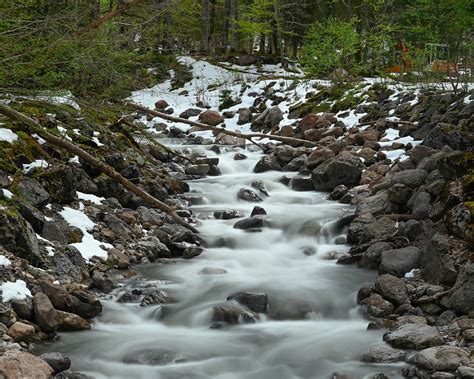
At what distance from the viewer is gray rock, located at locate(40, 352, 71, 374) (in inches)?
195

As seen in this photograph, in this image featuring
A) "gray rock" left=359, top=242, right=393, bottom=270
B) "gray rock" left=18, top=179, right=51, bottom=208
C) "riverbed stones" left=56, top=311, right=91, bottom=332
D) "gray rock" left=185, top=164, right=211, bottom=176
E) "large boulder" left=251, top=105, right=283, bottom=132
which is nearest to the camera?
"riverbed stones" left=56, top=311, right=91, bottom=332

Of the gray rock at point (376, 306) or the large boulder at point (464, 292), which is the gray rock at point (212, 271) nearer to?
the gray rock at point (376, 306)

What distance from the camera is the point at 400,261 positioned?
7395 millimetres

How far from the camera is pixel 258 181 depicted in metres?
12.6

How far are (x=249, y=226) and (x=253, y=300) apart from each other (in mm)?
3242

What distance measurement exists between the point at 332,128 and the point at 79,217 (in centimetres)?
816

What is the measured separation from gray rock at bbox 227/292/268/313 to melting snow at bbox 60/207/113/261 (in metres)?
1.96

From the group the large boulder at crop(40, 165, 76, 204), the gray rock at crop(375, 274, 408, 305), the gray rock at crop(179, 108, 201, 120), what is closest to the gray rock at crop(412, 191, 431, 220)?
the gray rock at crop(375, 274, 408, 305)

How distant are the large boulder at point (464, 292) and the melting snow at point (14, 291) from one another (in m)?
4.34

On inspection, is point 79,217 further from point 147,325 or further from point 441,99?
point 441,99

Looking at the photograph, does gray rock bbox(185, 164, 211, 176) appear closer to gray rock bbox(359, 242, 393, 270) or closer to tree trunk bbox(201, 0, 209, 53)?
gray rock bbox(359, 242, 393, 270)

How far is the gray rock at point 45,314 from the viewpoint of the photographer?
5.68 meters

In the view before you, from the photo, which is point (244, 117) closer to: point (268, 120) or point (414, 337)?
point (268, 120)

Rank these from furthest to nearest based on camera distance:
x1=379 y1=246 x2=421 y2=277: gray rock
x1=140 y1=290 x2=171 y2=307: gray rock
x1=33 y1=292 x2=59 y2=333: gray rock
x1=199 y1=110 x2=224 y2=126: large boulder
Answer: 1. x1=199 y1=110 x2=224 y2=126: large boulder
2. x1=379 y1=246 x2=421 y2=277: gray rock
3. x1=140 y1=290 x2=171 y2=307: gray rock
4. x1=33 y1=292 x2=59 y2=333: gray rock
